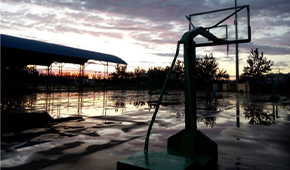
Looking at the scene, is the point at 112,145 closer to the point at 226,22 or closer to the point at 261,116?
the point at 226,22

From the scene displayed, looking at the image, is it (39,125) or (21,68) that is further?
(21,68)

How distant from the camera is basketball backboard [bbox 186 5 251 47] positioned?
6.54 metres

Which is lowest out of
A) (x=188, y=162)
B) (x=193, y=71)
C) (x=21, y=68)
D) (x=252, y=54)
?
(x=188, y=162)

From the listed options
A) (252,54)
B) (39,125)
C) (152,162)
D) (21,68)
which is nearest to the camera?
(152,162)

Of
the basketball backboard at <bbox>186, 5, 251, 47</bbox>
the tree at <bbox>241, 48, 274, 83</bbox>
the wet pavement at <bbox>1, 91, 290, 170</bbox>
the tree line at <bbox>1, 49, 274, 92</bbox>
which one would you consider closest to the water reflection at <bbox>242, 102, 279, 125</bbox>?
the wet pavement at <bbox>1, 91, 290, 170</bbox>

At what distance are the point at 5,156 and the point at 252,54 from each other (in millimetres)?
52904

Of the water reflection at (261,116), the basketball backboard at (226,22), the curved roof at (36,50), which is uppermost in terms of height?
the curved roof at (36,50)

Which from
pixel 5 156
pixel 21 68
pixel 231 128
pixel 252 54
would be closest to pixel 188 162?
pixel 5 156

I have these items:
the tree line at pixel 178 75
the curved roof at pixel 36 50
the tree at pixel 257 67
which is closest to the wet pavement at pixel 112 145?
the curved roof at pixel 36 50

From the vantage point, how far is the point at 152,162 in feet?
10.3

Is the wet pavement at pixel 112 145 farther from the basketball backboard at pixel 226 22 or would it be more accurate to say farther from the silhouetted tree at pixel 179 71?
the silhouetted tree at pixel 179 71

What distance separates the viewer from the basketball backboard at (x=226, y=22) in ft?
21.5

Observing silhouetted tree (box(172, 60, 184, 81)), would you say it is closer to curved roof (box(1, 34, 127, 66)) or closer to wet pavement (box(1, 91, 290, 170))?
curved roof (box(1, 34, 127, 66))

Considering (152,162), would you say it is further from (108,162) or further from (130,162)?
(108,162)
